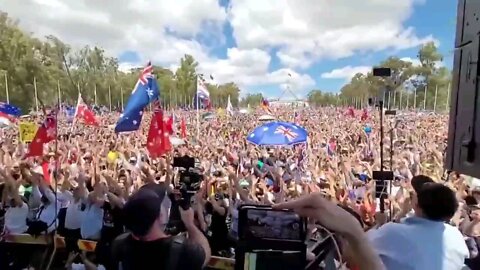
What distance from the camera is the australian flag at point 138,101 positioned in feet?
34.1

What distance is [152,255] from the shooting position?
2258 millimetres

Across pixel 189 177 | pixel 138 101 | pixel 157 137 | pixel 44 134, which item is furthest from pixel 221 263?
pixel 138 101

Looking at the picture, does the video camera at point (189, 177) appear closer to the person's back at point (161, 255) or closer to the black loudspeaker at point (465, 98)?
the person's back at point (161, 255)

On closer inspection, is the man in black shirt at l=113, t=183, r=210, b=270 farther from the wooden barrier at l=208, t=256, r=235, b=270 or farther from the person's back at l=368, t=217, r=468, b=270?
the wooden barrier at l=208, t=256, r=235, b=270

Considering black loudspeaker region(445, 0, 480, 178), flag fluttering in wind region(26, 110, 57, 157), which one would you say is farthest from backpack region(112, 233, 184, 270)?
flag fluttering in wind region(26, 110, 57, 157)

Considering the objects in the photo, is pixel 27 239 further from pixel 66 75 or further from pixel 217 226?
pixel 66 75

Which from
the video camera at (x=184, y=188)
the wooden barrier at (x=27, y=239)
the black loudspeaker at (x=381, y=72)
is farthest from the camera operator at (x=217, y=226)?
the video camera at (x=184, y=188)

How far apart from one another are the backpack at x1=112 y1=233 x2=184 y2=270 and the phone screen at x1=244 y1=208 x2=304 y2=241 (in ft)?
1.21

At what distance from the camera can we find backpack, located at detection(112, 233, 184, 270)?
2246 mm

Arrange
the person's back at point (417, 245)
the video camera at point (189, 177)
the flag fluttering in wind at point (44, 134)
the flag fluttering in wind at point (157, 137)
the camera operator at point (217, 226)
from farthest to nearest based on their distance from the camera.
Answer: the flag fluttering in wind at point (157, 137) → the flag fluttering in wind at point (44, 134) → the camera operator at point (217, 226) → the video camera at point (189, 177) → the person's back at point (417, 245)

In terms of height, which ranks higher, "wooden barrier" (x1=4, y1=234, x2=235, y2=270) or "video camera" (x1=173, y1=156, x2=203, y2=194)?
"video camera" (x1=173, y1=156, x2=203, y2=194)

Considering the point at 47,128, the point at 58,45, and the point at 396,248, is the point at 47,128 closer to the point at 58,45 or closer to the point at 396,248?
the point at 396,248

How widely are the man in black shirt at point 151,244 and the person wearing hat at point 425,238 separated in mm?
714

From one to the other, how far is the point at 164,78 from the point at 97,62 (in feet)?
24.3
